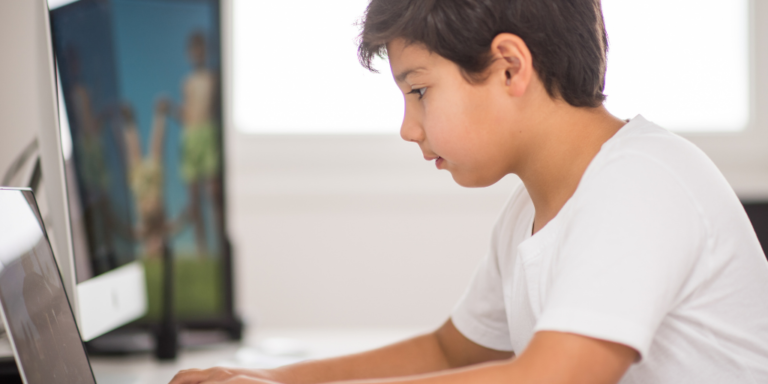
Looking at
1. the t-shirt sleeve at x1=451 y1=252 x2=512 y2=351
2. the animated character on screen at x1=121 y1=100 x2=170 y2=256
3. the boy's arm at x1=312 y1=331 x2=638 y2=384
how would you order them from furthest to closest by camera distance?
the animated character on screen at x1=121 y1=100 x2=170 y2=256, the t-shirt sleeve at x1=451 y1=252 x2=512 y2=351, the boy's arm at x1=312 y1=331 x2=638 y2=384

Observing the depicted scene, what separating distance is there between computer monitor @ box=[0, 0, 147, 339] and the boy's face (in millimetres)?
382

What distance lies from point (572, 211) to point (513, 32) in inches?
7.7

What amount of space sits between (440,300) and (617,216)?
1126mm

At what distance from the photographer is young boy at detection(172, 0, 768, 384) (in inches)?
17.9

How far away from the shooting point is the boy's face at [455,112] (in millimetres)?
625

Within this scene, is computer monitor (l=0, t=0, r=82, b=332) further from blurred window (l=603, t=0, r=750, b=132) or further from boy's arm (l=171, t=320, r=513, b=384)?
blurred window (l=603, t=0, r=750, b=132)

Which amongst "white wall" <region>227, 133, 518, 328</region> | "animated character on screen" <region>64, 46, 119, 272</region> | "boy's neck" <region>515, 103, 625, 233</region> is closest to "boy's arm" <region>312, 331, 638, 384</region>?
"boy's neck" <region>515, 103, 625, 233</region>

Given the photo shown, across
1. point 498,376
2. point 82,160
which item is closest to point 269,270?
point 82,160

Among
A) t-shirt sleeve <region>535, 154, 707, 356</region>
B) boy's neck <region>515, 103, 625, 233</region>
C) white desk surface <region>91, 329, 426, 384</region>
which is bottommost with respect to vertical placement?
white desk surface <region>91, 329, 426, 384</region>

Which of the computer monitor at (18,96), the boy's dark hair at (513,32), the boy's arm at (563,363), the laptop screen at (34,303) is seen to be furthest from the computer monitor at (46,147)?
the boy's arm at (563,363)

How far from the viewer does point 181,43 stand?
116 cm

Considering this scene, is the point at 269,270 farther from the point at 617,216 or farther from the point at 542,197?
the point at 617,216

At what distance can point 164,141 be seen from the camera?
1136 mm

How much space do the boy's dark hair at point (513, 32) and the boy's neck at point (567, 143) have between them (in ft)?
0.06
